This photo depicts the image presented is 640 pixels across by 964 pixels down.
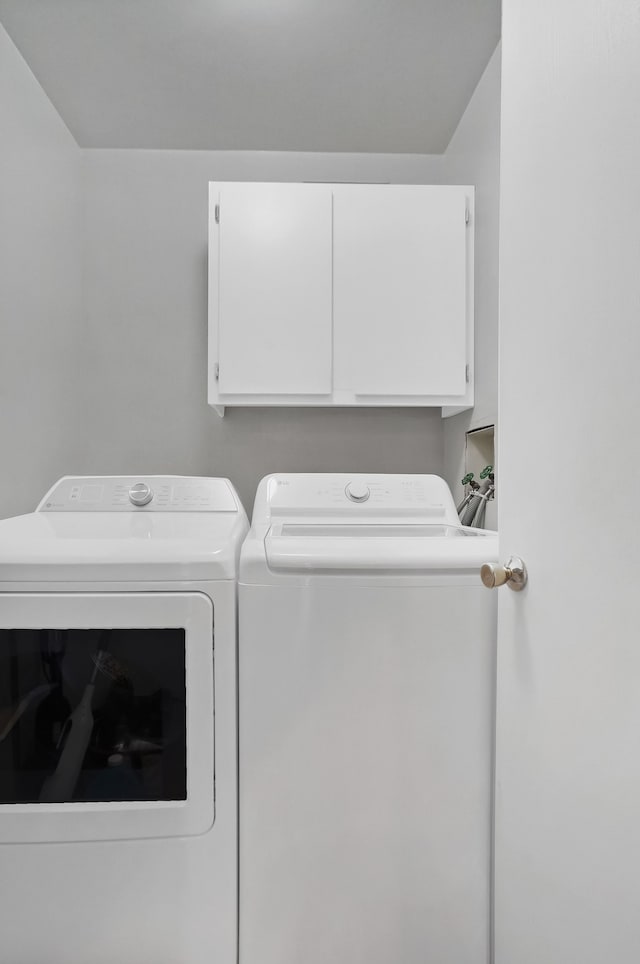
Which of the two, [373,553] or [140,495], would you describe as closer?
[373,553]

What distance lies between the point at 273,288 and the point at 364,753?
1491 mm

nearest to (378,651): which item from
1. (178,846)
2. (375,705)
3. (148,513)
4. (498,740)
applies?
(375,705)

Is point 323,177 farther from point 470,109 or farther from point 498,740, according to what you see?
point 498,740

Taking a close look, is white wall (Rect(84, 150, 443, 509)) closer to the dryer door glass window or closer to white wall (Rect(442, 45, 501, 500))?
white wall (Rect(442, 45, 501, 500))

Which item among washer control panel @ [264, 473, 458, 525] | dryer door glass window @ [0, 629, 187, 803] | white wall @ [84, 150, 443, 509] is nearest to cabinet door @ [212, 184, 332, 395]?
washer control panel @ [264, 473, 458, 525]

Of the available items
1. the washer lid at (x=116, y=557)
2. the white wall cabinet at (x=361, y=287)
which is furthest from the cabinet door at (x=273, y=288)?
the washer lid at (x=116, y=557)

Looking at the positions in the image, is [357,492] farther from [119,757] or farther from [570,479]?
[570,479]

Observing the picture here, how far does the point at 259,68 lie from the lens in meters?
2.00

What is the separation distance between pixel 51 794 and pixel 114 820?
14cm

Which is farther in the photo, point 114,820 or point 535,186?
point 114,820

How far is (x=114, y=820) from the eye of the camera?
127 cm

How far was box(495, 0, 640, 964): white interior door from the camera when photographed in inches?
27.7

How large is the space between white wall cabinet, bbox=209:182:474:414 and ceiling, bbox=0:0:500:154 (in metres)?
0.34

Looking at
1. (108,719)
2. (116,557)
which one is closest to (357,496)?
(116,557)
